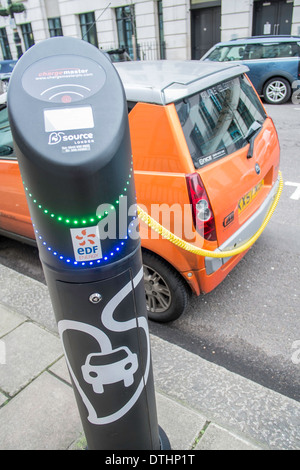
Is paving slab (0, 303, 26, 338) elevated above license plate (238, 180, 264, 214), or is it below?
below

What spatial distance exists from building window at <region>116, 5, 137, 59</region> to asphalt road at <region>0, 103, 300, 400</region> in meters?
19.9

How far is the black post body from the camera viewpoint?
1163mm

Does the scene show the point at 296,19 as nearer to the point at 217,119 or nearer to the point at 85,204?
the point at 217,119

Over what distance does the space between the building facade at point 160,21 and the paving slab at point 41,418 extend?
1825cm

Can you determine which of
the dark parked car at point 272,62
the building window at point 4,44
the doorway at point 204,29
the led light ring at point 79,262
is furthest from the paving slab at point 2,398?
the building window at point 4,44

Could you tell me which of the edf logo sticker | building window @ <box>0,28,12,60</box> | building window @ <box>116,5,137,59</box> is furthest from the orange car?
building window @ <box>0,28,12,60</box>

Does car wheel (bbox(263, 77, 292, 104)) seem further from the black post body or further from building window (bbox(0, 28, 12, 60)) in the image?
building window (bbox(0, 28, 12, 60))

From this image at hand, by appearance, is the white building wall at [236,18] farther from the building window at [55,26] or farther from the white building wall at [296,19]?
the building window at [55,26]

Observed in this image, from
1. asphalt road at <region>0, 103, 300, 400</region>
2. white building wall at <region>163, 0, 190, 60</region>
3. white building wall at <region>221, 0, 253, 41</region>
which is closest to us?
asphalt road at <region>0, 103, 300, 400</region>

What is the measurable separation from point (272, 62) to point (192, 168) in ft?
33.3

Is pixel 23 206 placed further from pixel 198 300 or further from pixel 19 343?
pixel 198 300

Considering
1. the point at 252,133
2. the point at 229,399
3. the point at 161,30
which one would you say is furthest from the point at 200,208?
the point at 161,30

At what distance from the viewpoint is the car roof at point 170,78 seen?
2.59 metres
